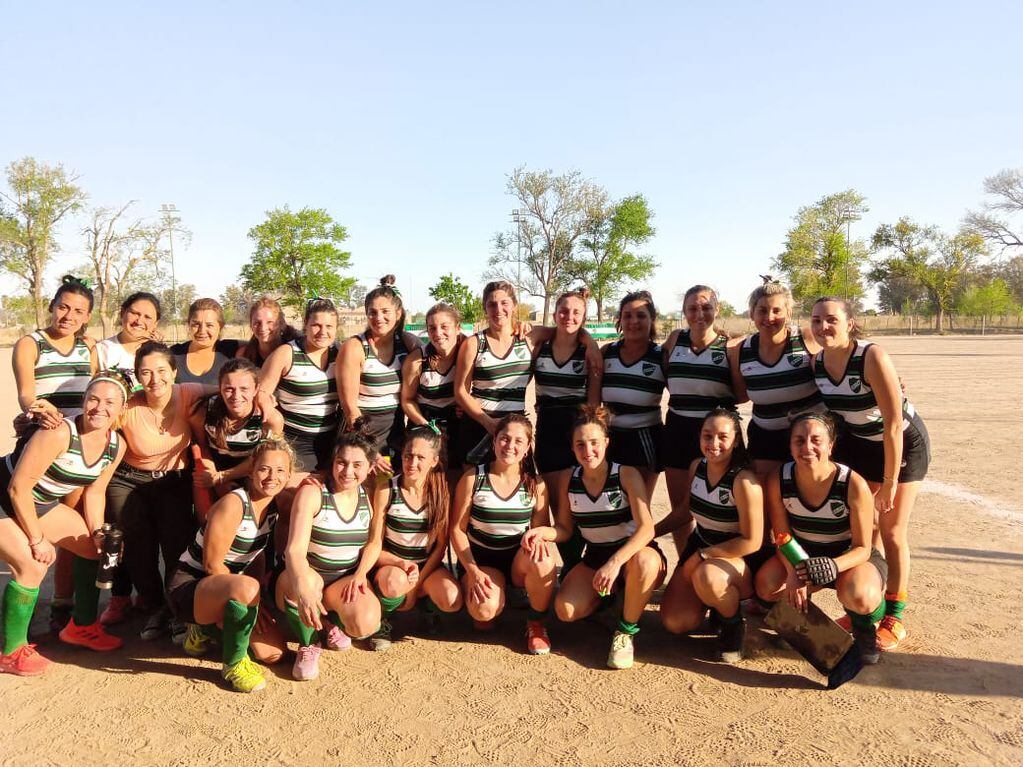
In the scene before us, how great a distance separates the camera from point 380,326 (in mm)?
4438

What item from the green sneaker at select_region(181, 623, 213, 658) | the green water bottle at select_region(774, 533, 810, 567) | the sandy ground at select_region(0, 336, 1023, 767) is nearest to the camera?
the sandy ground at select_region(0, 336, 1023, 767)

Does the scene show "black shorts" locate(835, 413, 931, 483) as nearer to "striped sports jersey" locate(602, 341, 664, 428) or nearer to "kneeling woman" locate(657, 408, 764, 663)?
"kneeling woman" locate(657, 408, 764, 663)

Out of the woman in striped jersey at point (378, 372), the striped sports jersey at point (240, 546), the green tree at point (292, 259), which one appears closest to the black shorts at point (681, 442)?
the woman in striped jersey at point (378, 372)

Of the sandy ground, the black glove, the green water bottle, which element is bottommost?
the sandy ground

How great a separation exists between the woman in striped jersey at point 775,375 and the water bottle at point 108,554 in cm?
348

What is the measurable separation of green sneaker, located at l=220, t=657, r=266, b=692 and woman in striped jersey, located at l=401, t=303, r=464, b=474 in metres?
1.54

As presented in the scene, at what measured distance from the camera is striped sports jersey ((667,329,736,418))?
4371 mm

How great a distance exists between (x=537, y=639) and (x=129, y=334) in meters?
3.14

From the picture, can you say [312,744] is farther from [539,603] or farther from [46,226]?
[46,226]

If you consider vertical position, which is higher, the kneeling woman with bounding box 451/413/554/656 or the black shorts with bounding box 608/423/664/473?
the black shorts with bounding box 608/423/664/473

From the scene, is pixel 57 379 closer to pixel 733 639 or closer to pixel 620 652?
pixel 620 652

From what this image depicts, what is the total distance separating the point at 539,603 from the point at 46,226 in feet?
161

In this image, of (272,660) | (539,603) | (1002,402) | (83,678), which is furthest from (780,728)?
(1002,402)

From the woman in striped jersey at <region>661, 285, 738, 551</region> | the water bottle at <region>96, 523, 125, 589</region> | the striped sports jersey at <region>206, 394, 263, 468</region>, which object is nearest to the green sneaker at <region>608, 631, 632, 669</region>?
the woman in striped jersey at <region>661, 285, 738, 551</region>
